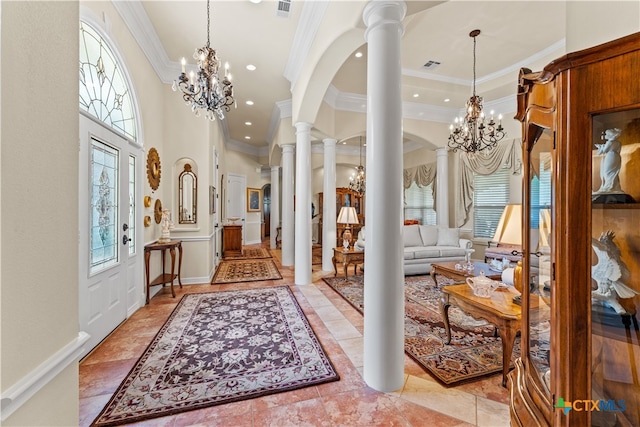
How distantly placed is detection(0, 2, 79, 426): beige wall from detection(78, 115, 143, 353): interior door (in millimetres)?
1930

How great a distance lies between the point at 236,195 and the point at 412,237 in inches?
234

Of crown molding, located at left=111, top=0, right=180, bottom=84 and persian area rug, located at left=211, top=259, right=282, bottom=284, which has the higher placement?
crown molding, located at left=111, top=0, right=180, bottom=84

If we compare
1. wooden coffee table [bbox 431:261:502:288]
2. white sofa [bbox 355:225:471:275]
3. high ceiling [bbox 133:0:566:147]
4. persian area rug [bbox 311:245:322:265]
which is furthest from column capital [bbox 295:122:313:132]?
persian area rug [bbox 311:245:322:265]

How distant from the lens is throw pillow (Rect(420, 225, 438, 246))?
5754 mm

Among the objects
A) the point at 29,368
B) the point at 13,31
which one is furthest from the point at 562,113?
the point at 29,368

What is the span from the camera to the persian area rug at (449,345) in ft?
6.97

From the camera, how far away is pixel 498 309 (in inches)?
76.1

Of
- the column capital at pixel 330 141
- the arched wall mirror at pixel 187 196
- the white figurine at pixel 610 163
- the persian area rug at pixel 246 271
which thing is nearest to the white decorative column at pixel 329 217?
the column capital at pixel 330 141

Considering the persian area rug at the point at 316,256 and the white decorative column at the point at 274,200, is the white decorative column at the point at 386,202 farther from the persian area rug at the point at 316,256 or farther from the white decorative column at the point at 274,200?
the white decorative column at the point at 274,200

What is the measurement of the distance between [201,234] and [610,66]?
499 cm

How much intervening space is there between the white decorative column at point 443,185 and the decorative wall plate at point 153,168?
6007 mm

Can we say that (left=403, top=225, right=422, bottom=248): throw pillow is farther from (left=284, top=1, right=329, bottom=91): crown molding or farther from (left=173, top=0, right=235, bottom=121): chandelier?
(left=173, top=0, right=235, bottom=121): chandelier

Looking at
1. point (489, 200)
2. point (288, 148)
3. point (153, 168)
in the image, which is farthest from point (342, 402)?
point (489, 200)

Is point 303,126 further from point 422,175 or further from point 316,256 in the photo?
point 422,175
